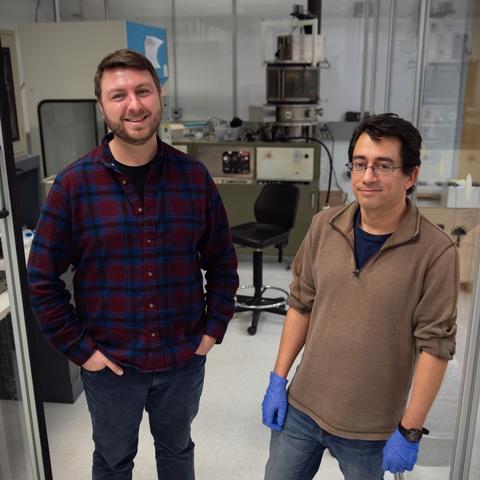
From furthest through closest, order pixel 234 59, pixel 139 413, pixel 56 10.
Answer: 1. pixel 234 59
2. pixel 56 10
3. pixel 139 413

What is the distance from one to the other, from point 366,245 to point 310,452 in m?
0.53

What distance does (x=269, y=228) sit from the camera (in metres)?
3.25

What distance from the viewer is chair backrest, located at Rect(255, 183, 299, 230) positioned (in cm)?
325

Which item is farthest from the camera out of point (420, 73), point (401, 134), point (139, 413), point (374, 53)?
point (374, 53)

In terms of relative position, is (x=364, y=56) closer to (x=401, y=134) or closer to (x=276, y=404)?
(x=401, y=134)

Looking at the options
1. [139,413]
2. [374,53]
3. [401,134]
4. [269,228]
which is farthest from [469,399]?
[374,53]

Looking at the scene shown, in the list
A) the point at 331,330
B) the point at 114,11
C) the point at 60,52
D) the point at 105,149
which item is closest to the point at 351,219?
the point at 331,330

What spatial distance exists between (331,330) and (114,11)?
5.20m

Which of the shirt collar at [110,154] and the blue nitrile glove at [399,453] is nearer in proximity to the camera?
the blue nitrile glove at [399,453]

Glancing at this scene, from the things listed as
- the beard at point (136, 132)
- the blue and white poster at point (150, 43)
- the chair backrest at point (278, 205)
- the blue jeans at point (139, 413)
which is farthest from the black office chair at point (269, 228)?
the beard at point (136, 132)

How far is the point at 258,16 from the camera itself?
17.3 feet

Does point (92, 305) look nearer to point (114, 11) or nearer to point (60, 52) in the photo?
point (60, 52)

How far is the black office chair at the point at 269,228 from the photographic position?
3184 millimetres

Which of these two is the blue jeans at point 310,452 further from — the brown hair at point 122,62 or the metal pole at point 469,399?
the brown hair at point 122,62
